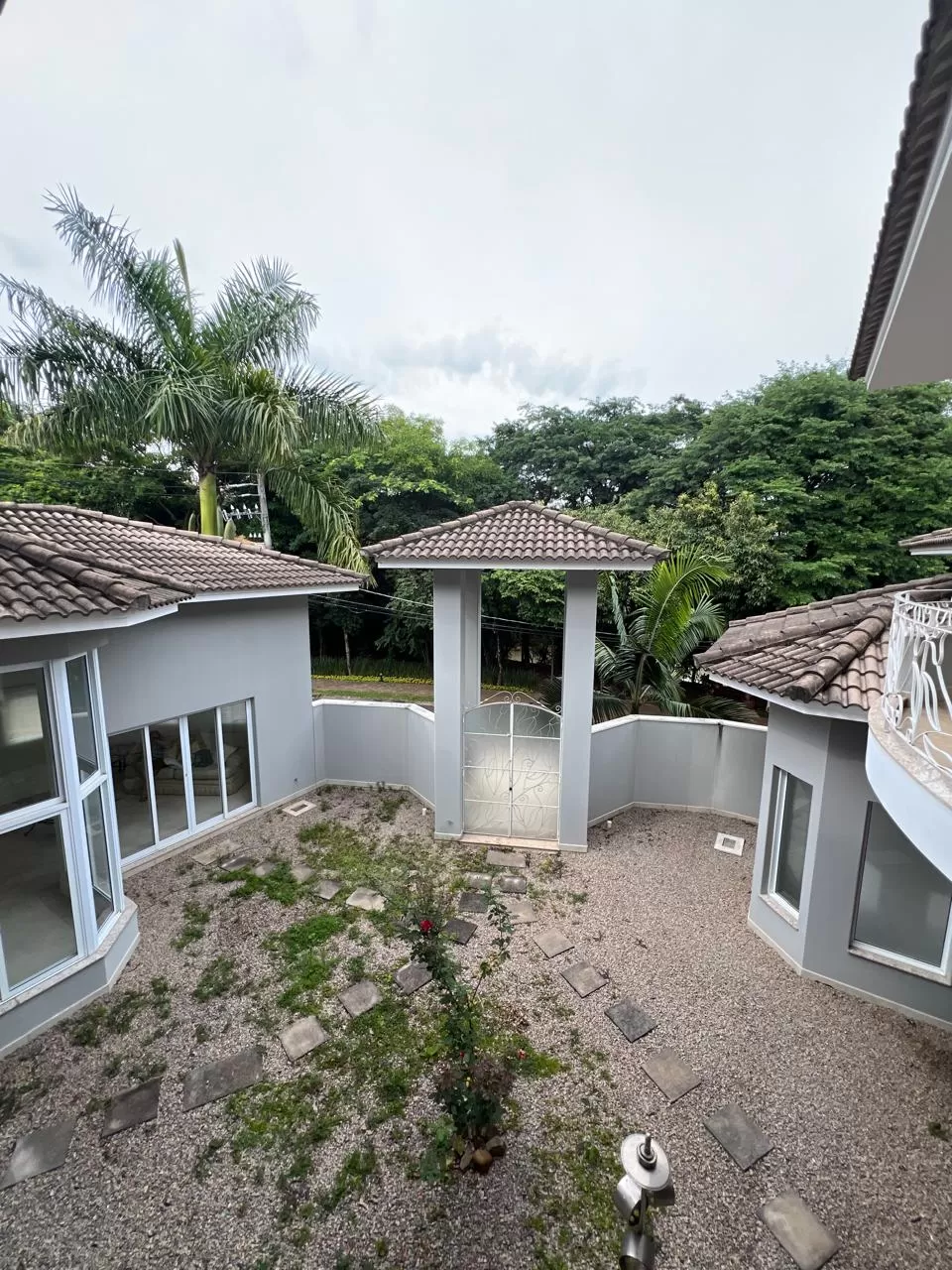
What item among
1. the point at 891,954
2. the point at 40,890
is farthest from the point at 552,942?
the point at 40,890

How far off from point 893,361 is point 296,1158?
1006 centimetres

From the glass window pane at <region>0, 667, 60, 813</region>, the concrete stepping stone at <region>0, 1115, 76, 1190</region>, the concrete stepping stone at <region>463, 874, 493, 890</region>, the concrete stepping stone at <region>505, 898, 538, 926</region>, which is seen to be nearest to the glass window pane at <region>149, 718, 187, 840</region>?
the glass window pane at <region>0, 667, 60, 813</region>

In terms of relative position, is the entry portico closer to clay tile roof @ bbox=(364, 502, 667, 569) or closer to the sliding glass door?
clay tile roof @ bbox=(364, 502, 667, 569)

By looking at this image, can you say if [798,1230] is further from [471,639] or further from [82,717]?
[471,639]

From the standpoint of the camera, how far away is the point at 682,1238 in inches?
159

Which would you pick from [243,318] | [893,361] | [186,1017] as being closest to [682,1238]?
[186,1017]

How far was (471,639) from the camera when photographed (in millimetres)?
11078

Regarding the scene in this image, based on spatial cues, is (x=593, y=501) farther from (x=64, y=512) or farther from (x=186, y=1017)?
(x=186, y=1017)

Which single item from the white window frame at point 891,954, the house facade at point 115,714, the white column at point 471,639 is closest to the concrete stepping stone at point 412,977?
the house facade at point 115,714

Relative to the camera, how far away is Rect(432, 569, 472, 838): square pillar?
355 inches

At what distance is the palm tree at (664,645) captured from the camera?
458 inches

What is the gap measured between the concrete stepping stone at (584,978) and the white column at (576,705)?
9.03 ft

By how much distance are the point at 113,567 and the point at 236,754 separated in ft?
16.2

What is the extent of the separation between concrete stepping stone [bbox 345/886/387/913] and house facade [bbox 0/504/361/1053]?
9.64ft
